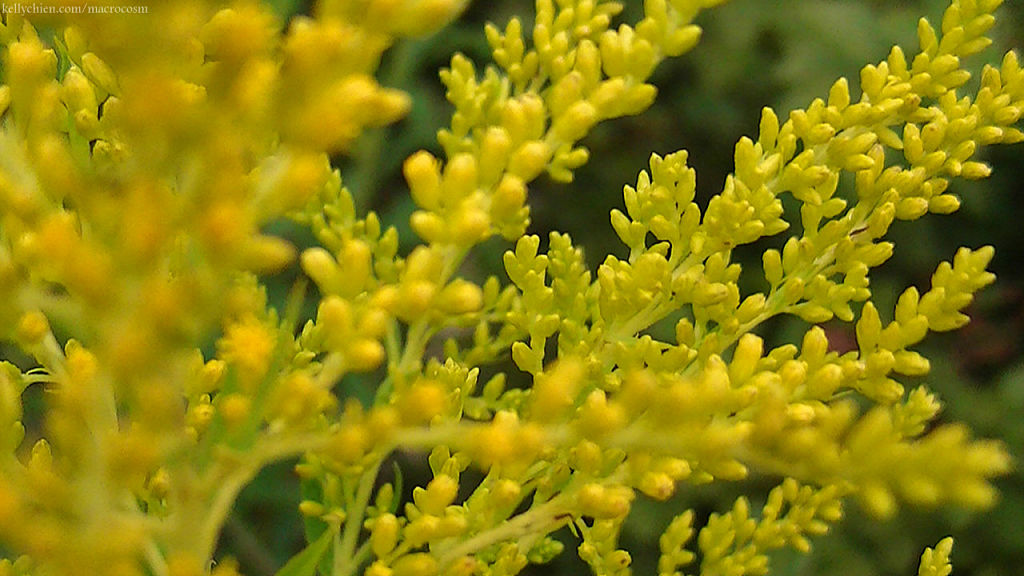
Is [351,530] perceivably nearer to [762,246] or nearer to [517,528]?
[517,528]

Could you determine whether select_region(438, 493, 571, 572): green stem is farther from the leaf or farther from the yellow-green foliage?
the leaf

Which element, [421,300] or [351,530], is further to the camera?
[351,530]

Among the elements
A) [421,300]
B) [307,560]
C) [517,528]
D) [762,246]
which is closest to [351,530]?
[307,560]

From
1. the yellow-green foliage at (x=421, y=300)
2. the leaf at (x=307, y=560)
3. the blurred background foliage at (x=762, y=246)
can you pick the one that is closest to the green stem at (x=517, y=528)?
the yellow-green foliage at (x=421, y=300)

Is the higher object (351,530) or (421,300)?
(421,300)

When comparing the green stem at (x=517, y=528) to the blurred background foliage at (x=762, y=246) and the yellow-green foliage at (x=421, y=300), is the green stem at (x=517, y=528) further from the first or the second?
the blurred background foliage at (x=762, y=246)

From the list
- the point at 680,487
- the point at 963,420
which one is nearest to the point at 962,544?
the point at 963,420
